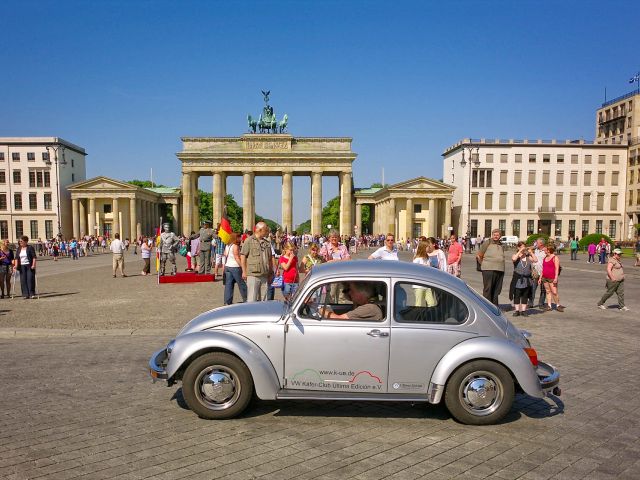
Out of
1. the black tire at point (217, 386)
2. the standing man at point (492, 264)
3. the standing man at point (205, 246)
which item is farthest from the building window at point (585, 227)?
the black tire at point (217, 386)

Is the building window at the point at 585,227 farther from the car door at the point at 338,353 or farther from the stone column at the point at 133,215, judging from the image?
the car door at the point at 338,353

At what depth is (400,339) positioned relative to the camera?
15.7ft

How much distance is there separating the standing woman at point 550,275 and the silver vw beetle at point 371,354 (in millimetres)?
7924

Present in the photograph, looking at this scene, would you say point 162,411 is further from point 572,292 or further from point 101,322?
point 572,292

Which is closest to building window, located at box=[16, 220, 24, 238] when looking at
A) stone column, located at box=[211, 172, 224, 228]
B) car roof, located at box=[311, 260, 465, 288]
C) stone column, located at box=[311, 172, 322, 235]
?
stone column, located at box=[211, 172, 224, 228]

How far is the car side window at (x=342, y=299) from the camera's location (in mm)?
4910

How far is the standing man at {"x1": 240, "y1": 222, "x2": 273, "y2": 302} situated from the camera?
9859 mm

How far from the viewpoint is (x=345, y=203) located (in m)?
70.3

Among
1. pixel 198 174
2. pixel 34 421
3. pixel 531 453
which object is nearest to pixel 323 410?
pixel 531 453

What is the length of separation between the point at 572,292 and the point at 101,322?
14.4 meters

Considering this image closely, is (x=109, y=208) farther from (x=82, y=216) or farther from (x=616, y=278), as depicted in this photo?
(x=616, y=278)

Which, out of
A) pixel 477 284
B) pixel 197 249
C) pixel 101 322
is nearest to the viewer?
pixel 101 322

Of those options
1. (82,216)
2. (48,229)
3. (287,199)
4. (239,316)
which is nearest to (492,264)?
(239,316)

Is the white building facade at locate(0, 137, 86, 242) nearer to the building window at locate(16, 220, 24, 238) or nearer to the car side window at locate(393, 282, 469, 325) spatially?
the building window at locate(16, 220, 24, 238)
